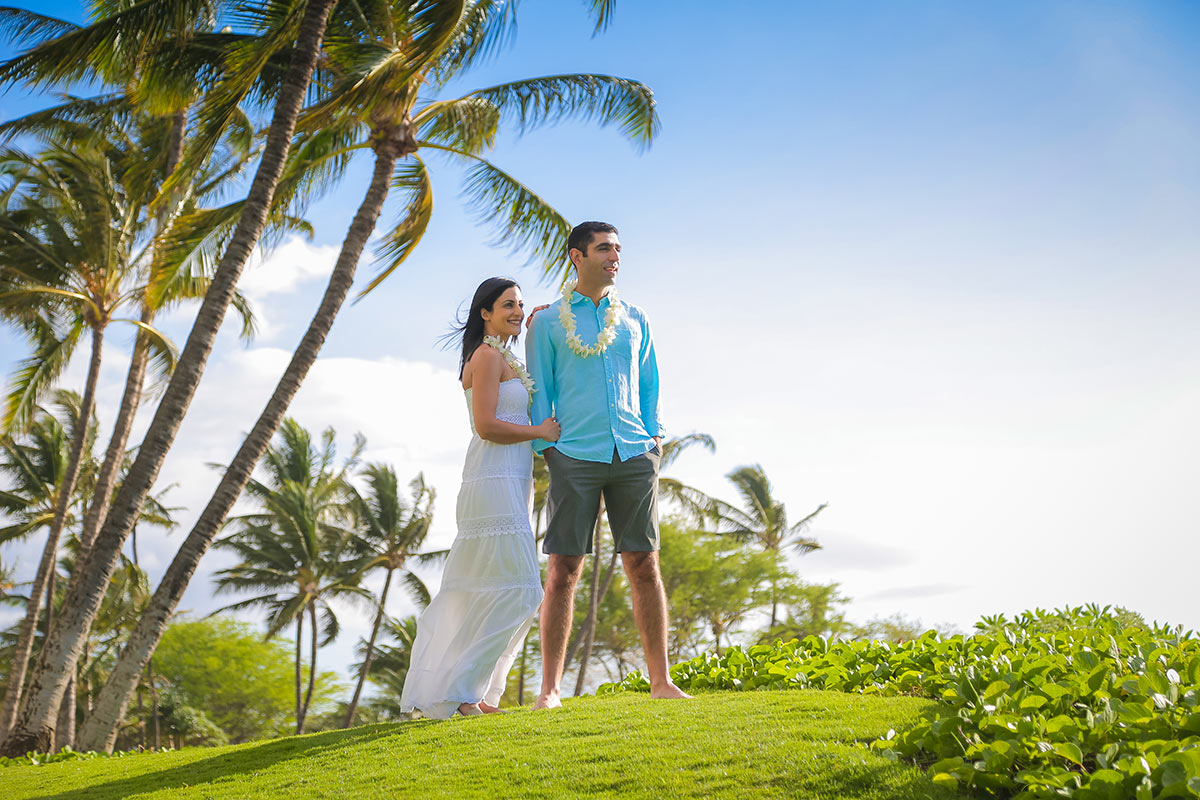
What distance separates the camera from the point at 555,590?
15.9 ft

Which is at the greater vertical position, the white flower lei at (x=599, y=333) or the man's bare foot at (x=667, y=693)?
the white flower lei at (x=599, y=333)

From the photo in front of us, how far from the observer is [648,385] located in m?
5.30

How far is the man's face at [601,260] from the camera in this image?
5105 millimetres

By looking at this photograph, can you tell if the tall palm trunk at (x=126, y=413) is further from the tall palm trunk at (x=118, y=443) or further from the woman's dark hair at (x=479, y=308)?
the woman's dark hair at (x=479, y=308)

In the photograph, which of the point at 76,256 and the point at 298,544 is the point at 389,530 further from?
the point at 76,256

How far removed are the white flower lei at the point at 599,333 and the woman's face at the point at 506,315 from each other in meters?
0.40

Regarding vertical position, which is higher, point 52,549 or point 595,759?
point 52,549

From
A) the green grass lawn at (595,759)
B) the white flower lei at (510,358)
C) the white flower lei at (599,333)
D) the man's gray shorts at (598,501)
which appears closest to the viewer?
the green grass lawn at (595,759)

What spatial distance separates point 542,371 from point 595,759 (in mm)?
2141

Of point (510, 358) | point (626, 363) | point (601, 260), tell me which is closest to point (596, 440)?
point (626, 363)

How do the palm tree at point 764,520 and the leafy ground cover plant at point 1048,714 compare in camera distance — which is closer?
the leafy ground cover plant at point 1048,714

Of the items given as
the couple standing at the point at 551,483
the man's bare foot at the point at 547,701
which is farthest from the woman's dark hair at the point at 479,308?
the man's bare foot at the point at 547,701

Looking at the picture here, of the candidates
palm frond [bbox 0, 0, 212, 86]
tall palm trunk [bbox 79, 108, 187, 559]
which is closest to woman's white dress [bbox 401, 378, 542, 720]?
palm frond [bbox 0, 0, 212, 86]

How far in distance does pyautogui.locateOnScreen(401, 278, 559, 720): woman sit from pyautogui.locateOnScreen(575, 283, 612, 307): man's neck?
0.58 meters
